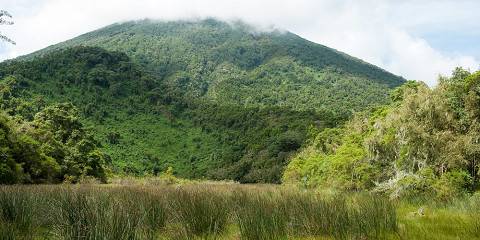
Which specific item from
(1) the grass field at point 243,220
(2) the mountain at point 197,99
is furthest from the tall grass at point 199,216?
(2) the mountain at point 197,99

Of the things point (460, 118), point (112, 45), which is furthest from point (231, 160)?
point (112, 45)

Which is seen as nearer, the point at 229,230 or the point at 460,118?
the point at 229,230

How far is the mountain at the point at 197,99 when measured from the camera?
214ft

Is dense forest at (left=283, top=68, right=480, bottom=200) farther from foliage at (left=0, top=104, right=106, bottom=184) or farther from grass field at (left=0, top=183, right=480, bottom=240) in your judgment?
foliage at (left=0, top=104, right=106, bottom=184)

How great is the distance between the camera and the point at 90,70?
81062mm

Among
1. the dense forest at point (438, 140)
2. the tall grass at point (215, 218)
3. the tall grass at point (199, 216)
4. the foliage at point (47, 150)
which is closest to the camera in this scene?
the tall grass at point (215, 218)

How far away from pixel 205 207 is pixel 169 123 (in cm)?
7317

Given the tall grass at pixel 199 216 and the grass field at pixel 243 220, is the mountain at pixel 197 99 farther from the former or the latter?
the tall grass at pixel 199 216

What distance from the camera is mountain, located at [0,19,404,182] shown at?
6538 cm

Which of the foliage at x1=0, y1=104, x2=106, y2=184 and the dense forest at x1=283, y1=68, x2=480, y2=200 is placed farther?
the foliage at x1=0, y1=104, x2=106, y2=184

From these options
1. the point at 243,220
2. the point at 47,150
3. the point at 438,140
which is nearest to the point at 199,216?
the point at 243,220

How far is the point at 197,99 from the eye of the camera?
10106 cm

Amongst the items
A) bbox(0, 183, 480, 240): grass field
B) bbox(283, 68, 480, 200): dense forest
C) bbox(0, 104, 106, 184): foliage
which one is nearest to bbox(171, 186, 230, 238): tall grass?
bbox(0, 183, 480, 240): grass field

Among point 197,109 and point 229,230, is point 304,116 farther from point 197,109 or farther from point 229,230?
point 229,230
